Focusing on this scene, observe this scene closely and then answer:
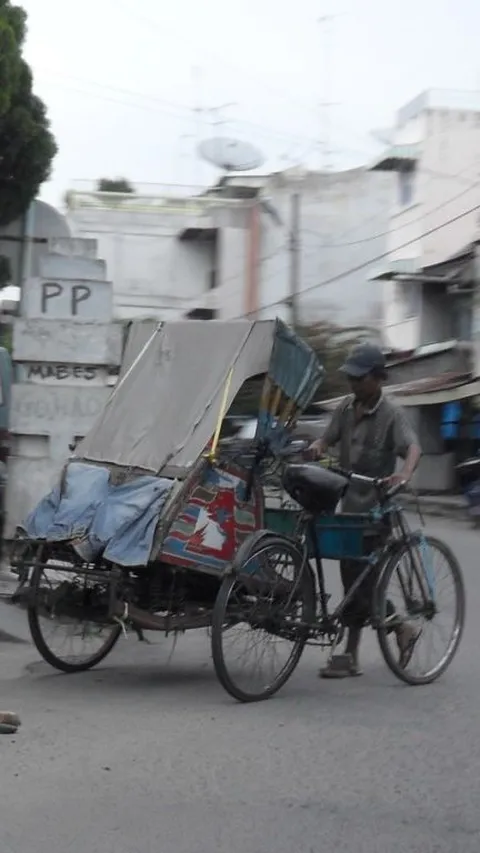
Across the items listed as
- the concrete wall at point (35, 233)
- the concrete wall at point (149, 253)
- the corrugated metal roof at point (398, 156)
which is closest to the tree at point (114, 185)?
the concrete wall at point (149, 253)

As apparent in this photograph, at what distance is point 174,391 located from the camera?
283 inches

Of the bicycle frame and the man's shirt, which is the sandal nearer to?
the bicycle frame

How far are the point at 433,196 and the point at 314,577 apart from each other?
24.3 metres

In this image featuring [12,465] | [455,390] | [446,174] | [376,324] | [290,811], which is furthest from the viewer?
[376,324]

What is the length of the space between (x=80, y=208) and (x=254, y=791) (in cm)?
3678

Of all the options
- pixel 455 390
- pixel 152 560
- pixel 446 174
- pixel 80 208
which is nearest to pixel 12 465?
pixel 152 560

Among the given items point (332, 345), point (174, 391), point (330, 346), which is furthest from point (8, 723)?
point (332, 345)

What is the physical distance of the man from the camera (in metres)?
6.86

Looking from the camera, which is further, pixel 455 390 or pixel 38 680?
pixel 455 390

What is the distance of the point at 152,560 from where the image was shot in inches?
245

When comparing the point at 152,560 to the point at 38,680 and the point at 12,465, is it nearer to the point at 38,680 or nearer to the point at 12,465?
the point at 38,680

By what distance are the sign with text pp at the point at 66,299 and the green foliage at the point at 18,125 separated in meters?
10.8

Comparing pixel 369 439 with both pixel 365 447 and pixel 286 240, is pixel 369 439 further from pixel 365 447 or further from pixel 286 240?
pixel 286 240

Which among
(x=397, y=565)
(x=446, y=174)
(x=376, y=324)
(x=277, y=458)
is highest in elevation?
(x=446, y=174)
